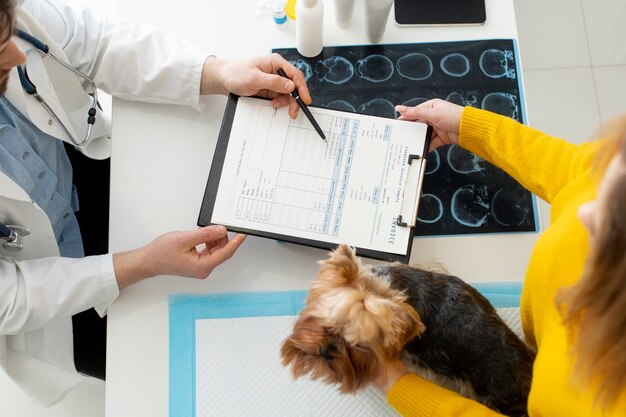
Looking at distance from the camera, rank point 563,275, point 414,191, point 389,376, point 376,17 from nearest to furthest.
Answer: point 563,275 < point 389,376 < point 414,191 < point 376,17

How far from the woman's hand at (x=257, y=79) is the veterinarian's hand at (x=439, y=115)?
0.70ft

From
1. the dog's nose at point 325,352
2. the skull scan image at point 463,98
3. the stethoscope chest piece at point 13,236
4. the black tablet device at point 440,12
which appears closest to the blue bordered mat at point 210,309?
the dog's nose at point 325,352

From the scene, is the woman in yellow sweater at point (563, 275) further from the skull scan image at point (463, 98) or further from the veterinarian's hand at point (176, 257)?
the veterinarian's hand at point (176, 257)

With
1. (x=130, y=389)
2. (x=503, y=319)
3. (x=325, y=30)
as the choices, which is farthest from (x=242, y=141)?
(x=503, y=319)

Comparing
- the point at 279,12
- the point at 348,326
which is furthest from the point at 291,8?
the point at 348,326

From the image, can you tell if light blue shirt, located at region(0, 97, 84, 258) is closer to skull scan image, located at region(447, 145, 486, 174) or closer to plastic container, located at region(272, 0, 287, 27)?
plastic container, located at region(272, 0, 287, 27)

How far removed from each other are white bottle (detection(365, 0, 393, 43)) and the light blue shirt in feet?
2.51

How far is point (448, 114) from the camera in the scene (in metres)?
1.09

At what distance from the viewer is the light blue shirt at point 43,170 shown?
1091mm

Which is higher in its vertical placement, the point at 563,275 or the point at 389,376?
the point at 563,275

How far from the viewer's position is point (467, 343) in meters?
0.98

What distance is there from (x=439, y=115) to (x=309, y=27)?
0.34 metres

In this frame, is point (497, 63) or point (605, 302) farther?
point (497, 63)

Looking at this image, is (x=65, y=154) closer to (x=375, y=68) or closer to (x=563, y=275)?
(x=375, y=68)
